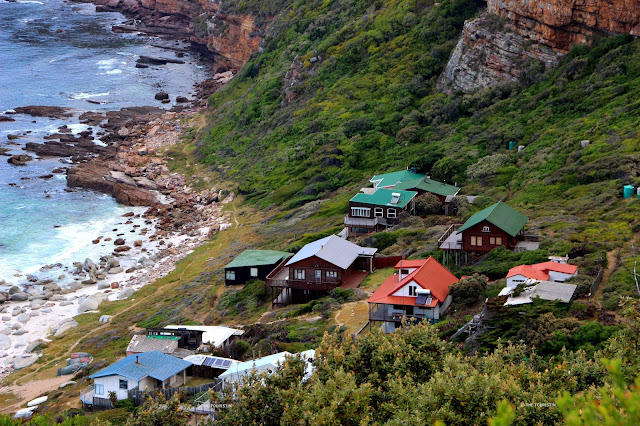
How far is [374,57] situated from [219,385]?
6802 centimetres

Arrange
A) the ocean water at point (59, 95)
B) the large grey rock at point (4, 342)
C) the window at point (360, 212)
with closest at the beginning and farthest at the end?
the large grey rock at point (4, 342) < the window at point (360, 212) < the ocean water at point (59, 95)

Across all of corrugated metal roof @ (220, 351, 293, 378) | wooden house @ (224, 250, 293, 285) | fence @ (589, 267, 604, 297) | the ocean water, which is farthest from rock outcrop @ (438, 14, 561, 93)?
corrugated metal roof @ (220, 351, 293, 378)

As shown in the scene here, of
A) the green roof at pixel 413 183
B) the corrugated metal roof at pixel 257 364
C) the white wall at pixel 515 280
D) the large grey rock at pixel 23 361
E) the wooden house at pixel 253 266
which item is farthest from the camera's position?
the green roof at pixel 413 183

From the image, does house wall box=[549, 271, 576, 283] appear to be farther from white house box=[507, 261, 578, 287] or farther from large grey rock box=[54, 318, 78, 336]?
large grey rock box=[54, 318, 78, 336]

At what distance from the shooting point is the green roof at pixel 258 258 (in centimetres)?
5762

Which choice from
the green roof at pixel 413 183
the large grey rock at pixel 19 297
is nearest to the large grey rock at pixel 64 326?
the large grey rock at pixel 19 297

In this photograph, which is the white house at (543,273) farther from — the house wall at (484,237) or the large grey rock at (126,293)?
the large grey rock at (126,293)

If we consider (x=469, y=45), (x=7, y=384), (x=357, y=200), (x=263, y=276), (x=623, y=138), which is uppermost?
(x=469, y=45)

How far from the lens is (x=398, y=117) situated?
284 feet

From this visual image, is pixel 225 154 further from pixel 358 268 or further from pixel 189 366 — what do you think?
pixel 189 366

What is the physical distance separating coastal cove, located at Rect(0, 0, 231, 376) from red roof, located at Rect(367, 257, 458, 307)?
26187 mm

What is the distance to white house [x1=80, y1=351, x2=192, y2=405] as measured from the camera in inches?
1563

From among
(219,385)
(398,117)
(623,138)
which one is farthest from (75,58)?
(219,385)

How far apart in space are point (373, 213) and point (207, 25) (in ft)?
359
